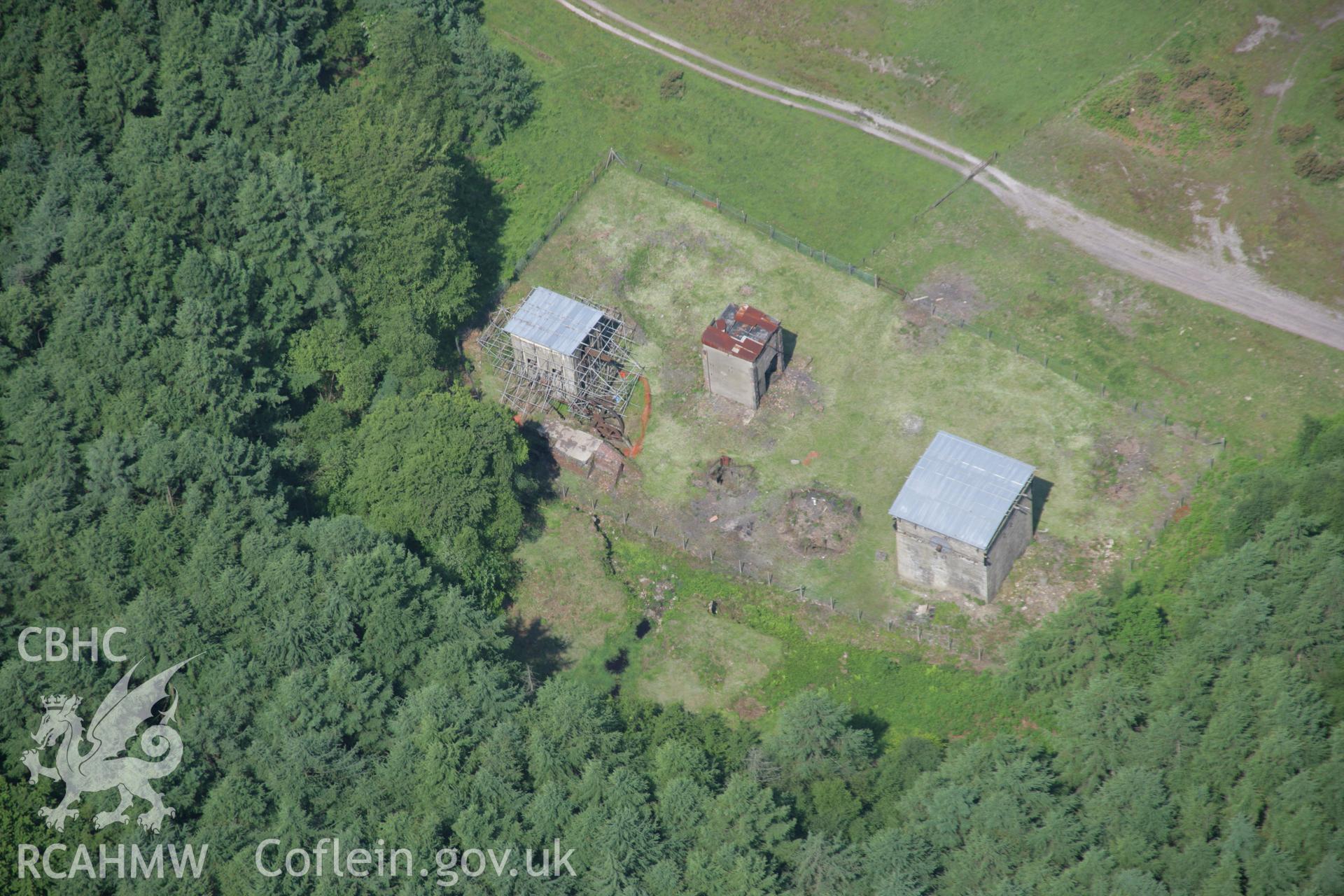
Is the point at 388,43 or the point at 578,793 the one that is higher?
the point at 388,43

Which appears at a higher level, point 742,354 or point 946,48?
point 946,48

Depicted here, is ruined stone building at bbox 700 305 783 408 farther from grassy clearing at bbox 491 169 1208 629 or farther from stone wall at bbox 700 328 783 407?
grassy clearing at bbox 491 169 1208 629

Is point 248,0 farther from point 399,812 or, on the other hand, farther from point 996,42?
point 399,812

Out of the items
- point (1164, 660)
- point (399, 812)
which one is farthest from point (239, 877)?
point (1164, 660)

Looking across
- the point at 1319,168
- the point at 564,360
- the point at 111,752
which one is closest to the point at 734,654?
the point at 564,360

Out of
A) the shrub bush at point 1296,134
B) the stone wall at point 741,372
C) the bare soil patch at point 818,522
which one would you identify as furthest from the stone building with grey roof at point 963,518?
the shrub bush at point 1296,134

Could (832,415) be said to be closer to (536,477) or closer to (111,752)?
(536,477)

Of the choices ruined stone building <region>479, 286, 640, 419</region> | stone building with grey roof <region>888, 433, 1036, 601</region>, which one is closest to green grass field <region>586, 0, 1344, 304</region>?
stone building with grey roof <region>888, 433, 1036, 601</region>

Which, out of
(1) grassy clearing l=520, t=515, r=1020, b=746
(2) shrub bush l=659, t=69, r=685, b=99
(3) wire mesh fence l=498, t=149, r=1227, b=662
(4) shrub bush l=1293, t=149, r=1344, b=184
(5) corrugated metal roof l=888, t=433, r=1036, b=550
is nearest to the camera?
(1) grassy clearing l=520, t=515, r=1020, b=746
